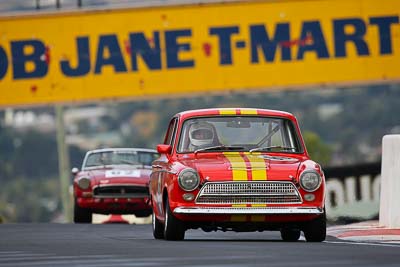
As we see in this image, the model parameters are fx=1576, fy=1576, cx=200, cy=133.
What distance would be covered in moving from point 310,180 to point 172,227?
1588 mm

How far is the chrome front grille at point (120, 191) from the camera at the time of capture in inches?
1074

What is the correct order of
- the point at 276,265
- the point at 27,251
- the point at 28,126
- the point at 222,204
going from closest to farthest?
the point at 276,265 → the point at 27,251 → the point at 222,204 → the point at 28,126

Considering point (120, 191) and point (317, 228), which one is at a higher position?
point (317, 228)

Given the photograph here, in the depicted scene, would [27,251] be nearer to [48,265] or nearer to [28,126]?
[48,265]

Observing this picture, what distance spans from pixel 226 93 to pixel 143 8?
3075 millimetres

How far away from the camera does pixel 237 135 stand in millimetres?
18250

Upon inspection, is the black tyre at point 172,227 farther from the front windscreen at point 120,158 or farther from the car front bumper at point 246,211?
the front windscreen at point 120,158

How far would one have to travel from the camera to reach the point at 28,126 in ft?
578

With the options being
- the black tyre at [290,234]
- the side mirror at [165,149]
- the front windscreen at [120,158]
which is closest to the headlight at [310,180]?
the black tyre at [290,234]

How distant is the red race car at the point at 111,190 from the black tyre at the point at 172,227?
32.6 feet

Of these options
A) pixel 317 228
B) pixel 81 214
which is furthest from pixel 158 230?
pixel 81 214

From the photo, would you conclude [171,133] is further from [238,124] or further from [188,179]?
[188,179]

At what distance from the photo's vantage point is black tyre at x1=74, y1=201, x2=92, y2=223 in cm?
2756

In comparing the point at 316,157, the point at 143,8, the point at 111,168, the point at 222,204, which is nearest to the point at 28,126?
the point at 316,157
